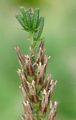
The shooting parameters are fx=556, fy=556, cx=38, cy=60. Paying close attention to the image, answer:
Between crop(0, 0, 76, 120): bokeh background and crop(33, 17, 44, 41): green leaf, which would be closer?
crop(33, 17, 44, 41): green leaf

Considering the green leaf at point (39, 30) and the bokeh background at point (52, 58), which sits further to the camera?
the bokeh background at point (52, 58)

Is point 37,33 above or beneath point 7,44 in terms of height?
beneath

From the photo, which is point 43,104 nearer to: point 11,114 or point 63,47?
point 11,114

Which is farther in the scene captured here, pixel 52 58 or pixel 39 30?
pixel 52 58

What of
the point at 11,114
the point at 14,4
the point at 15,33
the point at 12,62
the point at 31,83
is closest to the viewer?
the point at 31,83

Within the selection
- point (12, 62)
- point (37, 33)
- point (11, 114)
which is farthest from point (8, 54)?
point (37, 33)

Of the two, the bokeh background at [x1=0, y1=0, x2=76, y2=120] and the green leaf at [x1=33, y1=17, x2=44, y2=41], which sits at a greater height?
the bokeh background at [x1=0, y1=0, x2=76, y2=120]

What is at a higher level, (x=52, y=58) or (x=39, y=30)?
(x=52, y=58)

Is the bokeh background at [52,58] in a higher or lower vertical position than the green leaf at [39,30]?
higher
